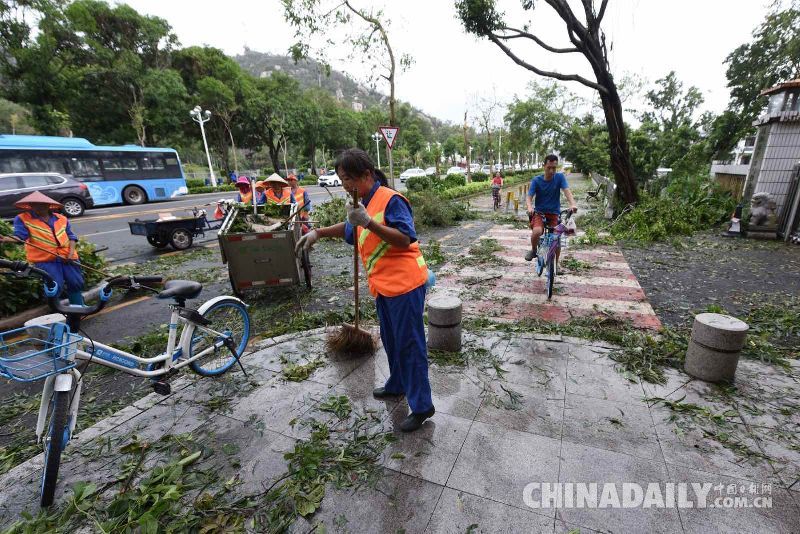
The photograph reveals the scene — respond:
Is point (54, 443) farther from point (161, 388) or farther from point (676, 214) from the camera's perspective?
point (676, 214)

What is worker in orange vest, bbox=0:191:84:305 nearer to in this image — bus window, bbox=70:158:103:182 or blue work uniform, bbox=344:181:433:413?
blue work uniform, bbox=344:181:433:413

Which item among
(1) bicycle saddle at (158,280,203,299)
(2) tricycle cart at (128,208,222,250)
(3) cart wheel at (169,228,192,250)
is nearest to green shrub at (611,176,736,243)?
(1) bicycle saddle at (158,280,203,299)

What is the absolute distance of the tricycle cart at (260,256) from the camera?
5.01 m

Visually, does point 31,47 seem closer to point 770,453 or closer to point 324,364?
point 324,364

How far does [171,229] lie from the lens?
8594 mm

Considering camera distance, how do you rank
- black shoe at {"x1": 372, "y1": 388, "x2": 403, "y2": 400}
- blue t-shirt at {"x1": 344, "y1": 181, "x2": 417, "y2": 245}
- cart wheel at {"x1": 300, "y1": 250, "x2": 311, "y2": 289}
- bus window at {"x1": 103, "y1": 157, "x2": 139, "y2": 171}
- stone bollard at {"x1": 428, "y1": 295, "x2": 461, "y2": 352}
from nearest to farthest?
blue t-shirt at {"x1": 344, "y1": 181, "x2": 417, "y2": 245} → black shoe at {"x1": 372, "y1": 388, "x2": 403, "y2": 400} → stone bollard at {"x1": 428, "y1": 295, "x2": 461, "y2": 352} → cart wheel at {"x1": 300, "y1": 250, "x2": 311, "y2": 289} → bus window at {"x1": 103, "y1": 157, "x2": 139, "y2": 171}

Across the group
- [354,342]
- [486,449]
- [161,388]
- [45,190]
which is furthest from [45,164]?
[486,449]

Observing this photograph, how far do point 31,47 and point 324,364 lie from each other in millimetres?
29155

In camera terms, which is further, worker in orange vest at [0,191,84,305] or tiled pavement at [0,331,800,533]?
worker in orange vest at [0,191,84,305]

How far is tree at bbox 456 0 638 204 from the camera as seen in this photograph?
30.9ft

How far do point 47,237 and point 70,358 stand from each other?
2.88 meters

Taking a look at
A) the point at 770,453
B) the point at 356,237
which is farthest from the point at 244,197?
the point at 770,453

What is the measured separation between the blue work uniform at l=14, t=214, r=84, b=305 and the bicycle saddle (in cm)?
196

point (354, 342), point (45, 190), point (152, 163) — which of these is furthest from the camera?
point (152, 163)
